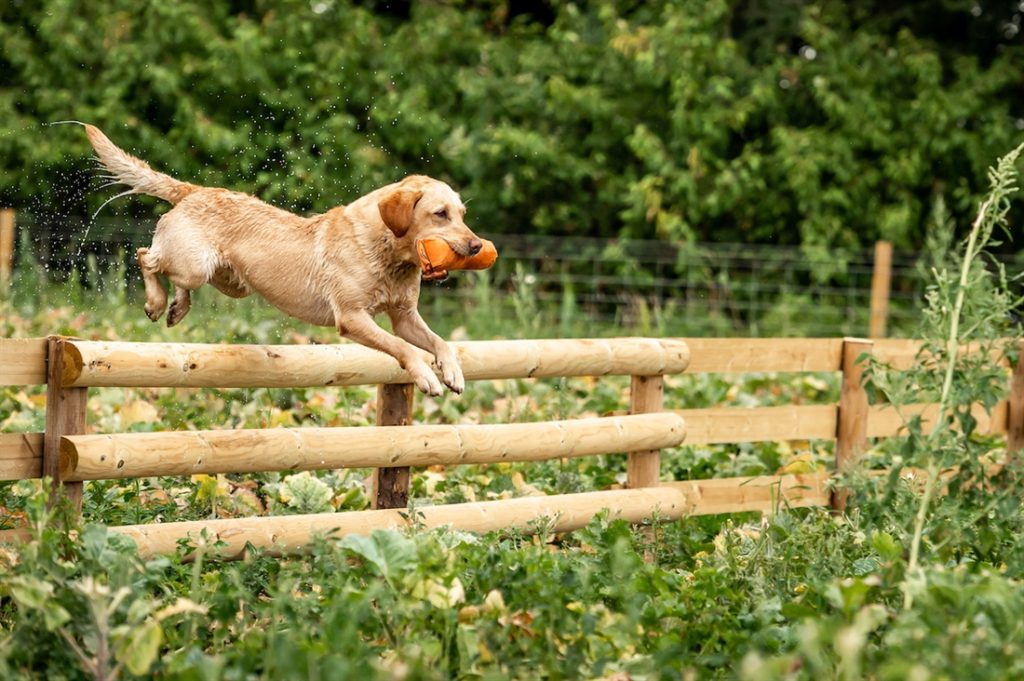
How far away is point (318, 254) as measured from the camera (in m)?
4.53

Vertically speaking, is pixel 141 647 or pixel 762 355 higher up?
pixel 762 355

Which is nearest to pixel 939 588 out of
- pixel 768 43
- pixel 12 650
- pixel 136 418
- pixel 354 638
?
pixel 354 638

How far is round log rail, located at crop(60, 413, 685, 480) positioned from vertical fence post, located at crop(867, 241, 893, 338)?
8.41 m

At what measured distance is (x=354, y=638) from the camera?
3.21 m

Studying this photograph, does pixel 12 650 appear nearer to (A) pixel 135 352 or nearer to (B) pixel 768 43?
(A) pixel 135 352

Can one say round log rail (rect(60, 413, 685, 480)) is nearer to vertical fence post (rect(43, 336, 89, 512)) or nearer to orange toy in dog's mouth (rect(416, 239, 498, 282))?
vertical fence post (rect(43, 336, 89, 512))

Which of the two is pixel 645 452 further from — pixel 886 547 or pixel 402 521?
pixel 886 547

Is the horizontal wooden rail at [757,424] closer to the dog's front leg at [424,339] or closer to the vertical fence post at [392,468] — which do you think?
the vertical fence post at [392,468]

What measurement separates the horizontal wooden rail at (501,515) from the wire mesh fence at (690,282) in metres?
6.52

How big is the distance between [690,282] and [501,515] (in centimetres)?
995

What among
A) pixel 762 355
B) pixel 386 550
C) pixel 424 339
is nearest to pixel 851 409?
pixel 762 355

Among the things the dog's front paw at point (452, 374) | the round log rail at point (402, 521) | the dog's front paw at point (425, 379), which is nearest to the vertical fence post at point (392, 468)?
the round log rail at point (402, 521)

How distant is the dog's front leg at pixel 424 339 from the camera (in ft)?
15.2

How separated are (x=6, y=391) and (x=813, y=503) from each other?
4348 mm
